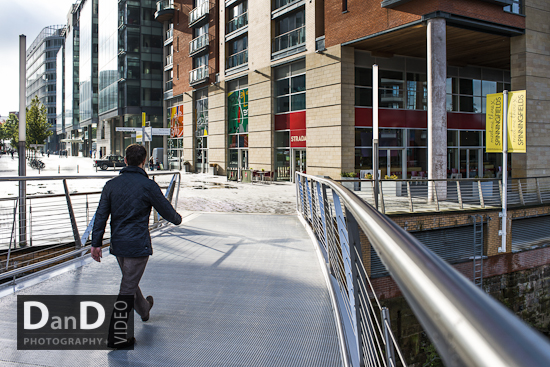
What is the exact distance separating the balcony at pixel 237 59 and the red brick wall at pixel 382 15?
10276 mm

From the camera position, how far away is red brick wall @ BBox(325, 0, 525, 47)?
18.2 metres

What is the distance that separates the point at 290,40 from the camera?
27.0m

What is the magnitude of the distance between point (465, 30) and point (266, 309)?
62.6ft

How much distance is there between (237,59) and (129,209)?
31.2 meters

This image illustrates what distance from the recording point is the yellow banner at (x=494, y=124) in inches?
603

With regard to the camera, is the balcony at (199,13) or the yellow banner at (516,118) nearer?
the yellow banner at (516,118)

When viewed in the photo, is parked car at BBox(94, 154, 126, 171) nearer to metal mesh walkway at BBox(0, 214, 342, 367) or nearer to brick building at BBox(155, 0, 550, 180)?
brick building at BBox(155, 0, 550, 180)

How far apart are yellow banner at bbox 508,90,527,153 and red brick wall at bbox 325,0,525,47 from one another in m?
5.16

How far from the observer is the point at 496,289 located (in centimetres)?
1485

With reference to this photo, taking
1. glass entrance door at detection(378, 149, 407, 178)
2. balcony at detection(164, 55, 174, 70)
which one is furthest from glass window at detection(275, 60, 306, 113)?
balcony at detection(164, 55, 174, 70)

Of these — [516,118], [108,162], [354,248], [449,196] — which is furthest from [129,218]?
[108,162]

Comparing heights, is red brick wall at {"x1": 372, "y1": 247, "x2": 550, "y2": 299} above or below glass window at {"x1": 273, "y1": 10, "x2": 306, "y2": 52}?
below
